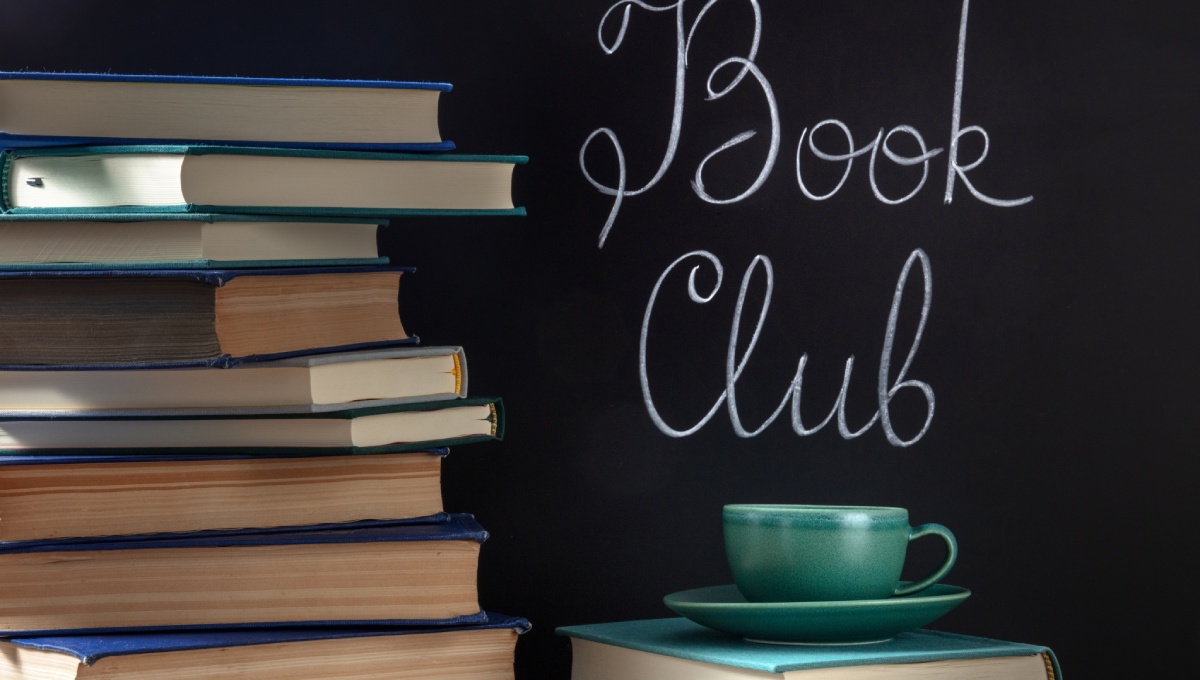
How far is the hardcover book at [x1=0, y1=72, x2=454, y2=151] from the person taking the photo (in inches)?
40.3

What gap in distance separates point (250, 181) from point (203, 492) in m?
0.25

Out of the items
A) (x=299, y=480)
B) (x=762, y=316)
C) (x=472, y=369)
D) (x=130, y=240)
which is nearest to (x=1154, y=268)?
(x=762, y=316)

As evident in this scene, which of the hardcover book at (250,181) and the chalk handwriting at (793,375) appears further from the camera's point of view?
the chalk handwriting at (793,375)

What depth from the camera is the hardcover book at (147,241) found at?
0.99m

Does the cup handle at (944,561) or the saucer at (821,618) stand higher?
the cup handle at (944,561)

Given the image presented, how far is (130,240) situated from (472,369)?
15.2 inches

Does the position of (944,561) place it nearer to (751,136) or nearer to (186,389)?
(751,136)

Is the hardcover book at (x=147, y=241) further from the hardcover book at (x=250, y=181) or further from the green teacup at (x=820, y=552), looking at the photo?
the green teacup at (x=820, y=552)

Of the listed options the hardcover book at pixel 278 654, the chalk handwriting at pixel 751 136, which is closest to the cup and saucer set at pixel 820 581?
the hardcover book at pixel 278 654

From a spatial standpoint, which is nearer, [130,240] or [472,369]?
[130,240]

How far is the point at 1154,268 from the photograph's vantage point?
1.42 meters

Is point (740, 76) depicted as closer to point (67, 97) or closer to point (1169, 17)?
point (1169, 17)

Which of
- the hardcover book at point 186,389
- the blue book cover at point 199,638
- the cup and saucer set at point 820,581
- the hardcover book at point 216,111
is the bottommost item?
the blue book cover at point 199,638

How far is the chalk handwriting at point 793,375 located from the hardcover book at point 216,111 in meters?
0.34
